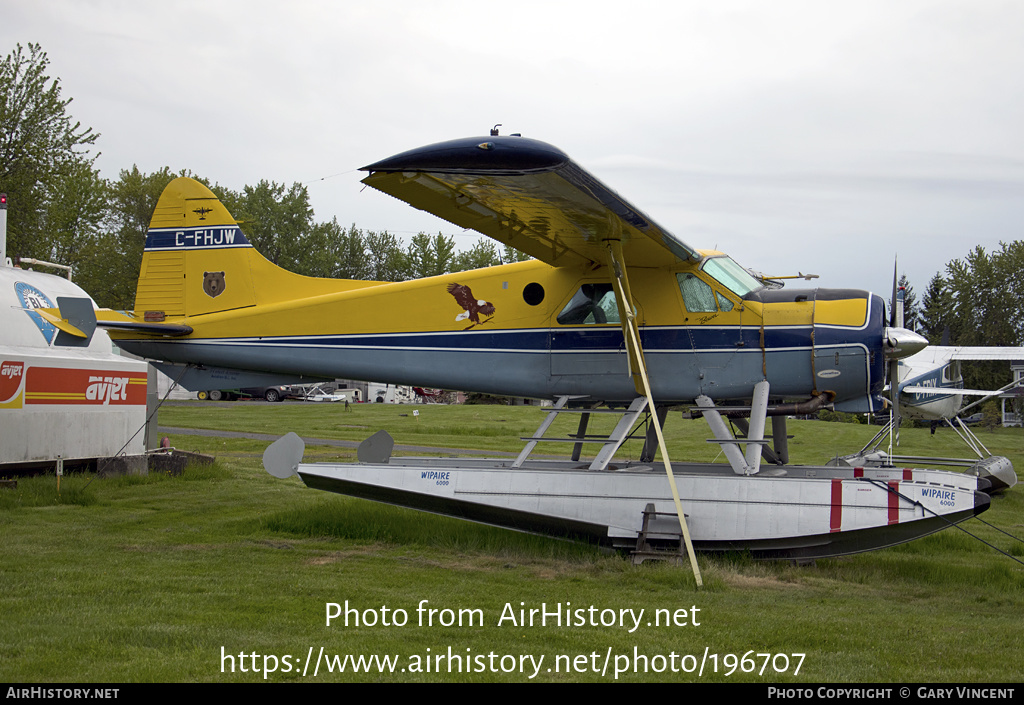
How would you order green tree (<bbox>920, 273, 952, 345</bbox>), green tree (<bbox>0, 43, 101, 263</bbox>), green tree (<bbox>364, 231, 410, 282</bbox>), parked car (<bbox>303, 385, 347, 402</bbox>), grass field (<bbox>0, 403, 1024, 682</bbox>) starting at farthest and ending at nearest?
1. green tree (<bbox>364, 231, 410, 282</bbox>)
2. green tree (<bbox>920, 273, 952, 345</bbox>)
3. parked car (<bbox>303, 385, 347, 402</bbox>)
4. green tree (<bbox>0, 43, 101, 263</bbox>)
5. grass field (<bbox>0, 403, 1024, 682</bbox>)

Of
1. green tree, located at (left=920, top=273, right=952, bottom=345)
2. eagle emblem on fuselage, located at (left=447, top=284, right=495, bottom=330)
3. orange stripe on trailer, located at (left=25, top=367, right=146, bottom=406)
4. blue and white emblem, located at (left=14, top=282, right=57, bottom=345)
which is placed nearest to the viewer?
eagle emblem on fuselage, located at (left=447, top=284, right=495, bottom=330)

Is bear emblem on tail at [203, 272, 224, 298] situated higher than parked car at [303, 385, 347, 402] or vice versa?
bear emblem on tail at [203, 272, 224, 298]

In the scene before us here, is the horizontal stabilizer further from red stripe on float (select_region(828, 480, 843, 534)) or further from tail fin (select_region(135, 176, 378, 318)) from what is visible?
red stripe on float (select_region(828, 480, 843, 534))

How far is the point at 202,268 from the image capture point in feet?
33.4

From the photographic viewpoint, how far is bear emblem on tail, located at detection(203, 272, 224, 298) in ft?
33.0

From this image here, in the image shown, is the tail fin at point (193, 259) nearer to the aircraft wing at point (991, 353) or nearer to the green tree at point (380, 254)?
the aircraft wing at point (991, 353)

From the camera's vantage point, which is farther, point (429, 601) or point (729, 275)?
point (729, 275)

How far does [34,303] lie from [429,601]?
9.48 metres

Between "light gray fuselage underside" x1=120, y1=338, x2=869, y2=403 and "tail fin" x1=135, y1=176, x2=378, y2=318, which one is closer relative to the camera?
"light gray fuselage underside" x1=120, y1=338, x2=869, y2=403

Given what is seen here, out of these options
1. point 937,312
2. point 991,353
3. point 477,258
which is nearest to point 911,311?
point 937,312

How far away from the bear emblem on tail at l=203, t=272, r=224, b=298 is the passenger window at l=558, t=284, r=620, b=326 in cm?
452

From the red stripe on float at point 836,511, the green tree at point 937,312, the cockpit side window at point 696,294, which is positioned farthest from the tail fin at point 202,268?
the green tree at point 937,312

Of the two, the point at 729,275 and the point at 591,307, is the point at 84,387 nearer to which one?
the point at 591,307

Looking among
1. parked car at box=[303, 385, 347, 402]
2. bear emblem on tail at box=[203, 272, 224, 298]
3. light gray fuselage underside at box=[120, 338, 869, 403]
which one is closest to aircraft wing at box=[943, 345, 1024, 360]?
Result: light gray fuselage underside at box=[120, 338, 869, 403]
